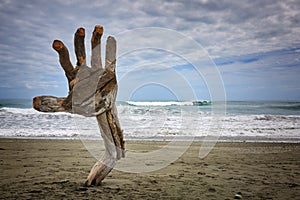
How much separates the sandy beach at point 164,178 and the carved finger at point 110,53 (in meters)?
1.97

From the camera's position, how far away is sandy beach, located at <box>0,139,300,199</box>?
406 centimetres

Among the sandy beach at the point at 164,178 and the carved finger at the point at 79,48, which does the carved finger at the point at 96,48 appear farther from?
the sandy beach at the point at 164,178

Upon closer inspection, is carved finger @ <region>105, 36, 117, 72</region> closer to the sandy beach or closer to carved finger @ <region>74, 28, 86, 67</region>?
carved finger @ <region>74, 28, 86, 67</region>

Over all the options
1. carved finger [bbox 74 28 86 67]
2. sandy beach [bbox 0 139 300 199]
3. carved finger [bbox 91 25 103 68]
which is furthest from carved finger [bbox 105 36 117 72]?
sandy beach [bbox 0 139 300 199]

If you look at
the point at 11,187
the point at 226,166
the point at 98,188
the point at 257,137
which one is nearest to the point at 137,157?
the point at 226,166

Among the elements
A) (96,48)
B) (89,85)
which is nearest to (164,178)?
(89,85)

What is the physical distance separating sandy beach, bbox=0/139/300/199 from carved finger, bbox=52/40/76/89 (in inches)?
70.8

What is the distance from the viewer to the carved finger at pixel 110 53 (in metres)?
3.75

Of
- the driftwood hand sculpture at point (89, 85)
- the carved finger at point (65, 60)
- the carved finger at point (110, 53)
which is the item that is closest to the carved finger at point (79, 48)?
the driftwood hand sculpture at point (89, 85)

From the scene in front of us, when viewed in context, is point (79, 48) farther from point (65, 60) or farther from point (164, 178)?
point (164, 178)

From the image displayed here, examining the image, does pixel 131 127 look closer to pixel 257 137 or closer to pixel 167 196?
pixel 257 137

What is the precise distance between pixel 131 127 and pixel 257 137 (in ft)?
22.5

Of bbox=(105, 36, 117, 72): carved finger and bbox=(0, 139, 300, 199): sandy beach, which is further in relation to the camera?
bbox=(0, 139, 300, 199): sandy beach

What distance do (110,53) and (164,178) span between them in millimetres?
2732
